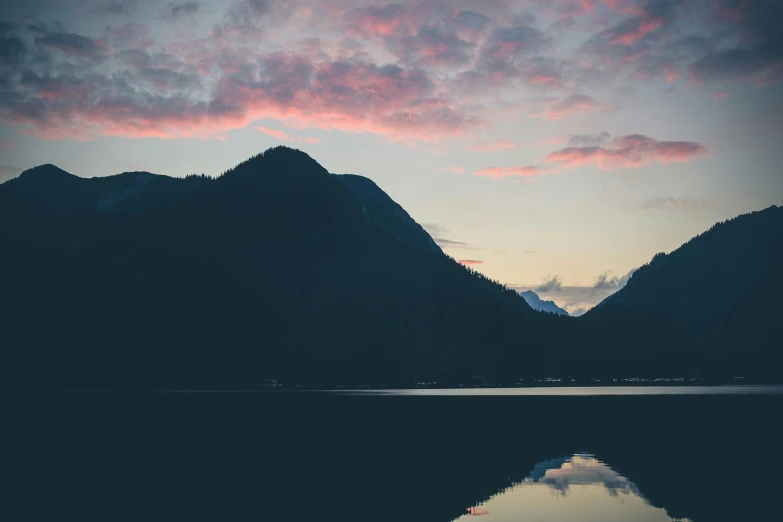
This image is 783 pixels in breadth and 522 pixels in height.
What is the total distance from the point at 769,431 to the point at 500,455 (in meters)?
41.4

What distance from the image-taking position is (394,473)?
51.8 m

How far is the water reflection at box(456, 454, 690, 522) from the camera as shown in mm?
36000

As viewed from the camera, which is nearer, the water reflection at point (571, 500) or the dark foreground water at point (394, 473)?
the water reflection at point (571, 500)

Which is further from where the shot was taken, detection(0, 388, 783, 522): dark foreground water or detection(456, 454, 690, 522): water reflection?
detection(0, 388, 783, 522): dark foreground water

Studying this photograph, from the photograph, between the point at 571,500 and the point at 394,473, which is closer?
the point at 571,500

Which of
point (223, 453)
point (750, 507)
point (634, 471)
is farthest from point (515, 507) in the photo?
point (223, 453)

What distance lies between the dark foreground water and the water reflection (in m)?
0.11

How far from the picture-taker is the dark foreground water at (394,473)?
124 ft

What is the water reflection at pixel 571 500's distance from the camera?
3600 centimetres

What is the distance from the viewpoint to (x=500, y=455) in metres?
62.2

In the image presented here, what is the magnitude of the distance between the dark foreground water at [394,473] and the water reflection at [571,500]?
4.2 inches

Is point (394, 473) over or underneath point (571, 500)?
underneath

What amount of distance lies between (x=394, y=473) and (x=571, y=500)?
51.2 ft

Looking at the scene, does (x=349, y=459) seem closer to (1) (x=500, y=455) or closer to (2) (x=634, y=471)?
(1) (x=500, y=455)
